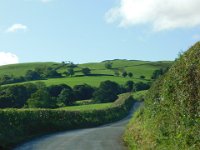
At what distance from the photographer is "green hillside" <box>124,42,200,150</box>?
1684 cm

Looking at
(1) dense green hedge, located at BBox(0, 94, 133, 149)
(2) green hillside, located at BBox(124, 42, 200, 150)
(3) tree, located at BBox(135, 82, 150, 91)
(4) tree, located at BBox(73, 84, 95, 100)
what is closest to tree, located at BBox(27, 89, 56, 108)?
(4) tree, located at BBox(73, 84, 95, 100)

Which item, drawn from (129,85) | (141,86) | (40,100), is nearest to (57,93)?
(129,85)

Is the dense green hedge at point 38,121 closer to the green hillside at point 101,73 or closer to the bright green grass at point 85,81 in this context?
the bright green grass at point 85,81

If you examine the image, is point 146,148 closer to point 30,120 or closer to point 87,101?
point 30,120

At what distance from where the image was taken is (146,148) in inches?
821

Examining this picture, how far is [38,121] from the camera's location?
1727 inches

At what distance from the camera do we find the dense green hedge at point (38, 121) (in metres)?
33.8

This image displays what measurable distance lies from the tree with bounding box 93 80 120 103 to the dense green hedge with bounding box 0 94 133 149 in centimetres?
5391

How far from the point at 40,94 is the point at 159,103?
77163 mm

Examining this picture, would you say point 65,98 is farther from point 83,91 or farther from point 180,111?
point 180,111

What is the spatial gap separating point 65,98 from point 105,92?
1095cm

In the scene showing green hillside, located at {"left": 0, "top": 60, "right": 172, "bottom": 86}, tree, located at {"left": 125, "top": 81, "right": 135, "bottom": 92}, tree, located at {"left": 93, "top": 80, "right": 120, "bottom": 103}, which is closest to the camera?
tree, located at {"left": 93, "top": 80, "right": 120, "bottom": 103}

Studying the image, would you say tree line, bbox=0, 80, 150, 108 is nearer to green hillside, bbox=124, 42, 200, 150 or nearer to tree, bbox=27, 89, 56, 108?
tree, bbox=27, 89, 56, 108

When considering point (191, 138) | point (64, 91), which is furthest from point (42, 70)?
point (191, 138)
